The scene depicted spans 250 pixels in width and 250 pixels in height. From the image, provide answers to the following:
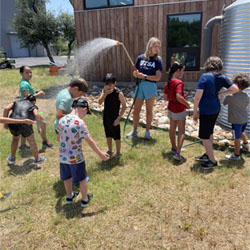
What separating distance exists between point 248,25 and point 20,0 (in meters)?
25.4

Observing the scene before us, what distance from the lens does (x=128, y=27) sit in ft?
33.4

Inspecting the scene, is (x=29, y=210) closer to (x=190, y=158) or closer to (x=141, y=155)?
(x=141, y=155)

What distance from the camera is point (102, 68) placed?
11148 millimetres

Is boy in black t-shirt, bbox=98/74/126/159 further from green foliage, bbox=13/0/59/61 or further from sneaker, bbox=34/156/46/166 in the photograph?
green foliage, bbox=13/0/59/61

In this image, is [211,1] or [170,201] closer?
[170,201]

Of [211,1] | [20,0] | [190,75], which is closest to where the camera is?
[211,1]

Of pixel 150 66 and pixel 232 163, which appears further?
pixel 150 66

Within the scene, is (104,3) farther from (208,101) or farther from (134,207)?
(134,207)

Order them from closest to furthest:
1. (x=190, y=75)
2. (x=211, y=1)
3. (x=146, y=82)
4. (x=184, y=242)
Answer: (x=184, y=242), (x=146, y=82), (x=211, y=1), (x=190, y=75)

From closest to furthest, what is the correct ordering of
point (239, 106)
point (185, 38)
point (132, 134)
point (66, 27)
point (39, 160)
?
point (239, 106) < point (39, 160) < point (132, 134) < point (185, 38) < point (66, 27)

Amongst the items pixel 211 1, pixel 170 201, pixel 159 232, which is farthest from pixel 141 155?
pixel 211 1

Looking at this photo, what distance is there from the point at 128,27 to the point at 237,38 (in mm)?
6020

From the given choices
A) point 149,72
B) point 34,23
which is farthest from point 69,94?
point 34,23

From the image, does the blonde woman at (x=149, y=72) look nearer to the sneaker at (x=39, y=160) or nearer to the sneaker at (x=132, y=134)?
the sneaker at (x=132, y=134)
